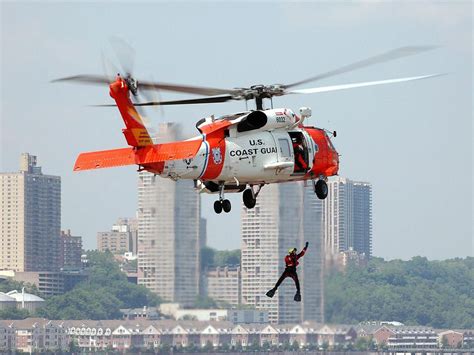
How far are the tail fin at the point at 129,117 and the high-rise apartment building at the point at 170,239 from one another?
92781mm

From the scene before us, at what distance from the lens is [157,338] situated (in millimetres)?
162375

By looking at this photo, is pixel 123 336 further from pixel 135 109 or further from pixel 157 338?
pixel 135 109

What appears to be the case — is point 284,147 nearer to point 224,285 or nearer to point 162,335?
point 224,285

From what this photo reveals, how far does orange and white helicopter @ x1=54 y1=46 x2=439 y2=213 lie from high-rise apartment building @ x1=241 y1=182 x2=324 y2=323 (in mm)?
67635

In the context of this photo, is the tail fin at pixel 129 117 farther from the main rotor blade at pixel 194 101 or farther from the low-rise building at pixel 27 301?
the low-rise building at pixel 27 301

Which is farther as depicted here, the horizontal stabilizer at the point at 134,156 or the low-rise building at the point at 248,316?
the low-rise building at the point at 248,316

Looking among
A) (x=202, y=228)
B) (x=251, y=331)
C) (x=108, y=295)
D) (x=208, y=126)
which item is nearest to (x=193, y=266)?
(x=202, y=228)

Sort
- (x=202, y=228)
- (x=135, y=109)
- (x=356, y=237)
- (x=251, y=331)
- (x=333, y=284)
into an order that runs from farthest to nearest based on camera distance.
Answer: (x=356, y=237)
(x=251, y=331)
(x=202, y=228)
(x=333, y=284)
(x=135, y=109)

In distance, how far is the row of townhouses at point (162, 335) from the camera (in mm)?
157625

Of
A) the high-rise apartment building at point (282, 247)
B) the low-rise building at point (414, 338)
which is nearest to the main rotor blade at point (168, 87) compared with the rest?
the high-rise apartment building at point (282, 247)

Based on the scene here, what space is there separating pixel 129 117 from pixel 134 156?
1105mm

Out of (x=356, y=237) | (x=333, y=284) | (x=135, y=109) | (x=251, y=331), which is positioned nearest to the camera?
(x=135, y=109)

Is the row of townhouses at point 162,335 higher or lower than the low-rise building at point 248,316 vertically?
lower

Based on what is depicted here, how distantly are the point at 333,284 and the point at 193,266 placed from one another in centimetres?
3151
